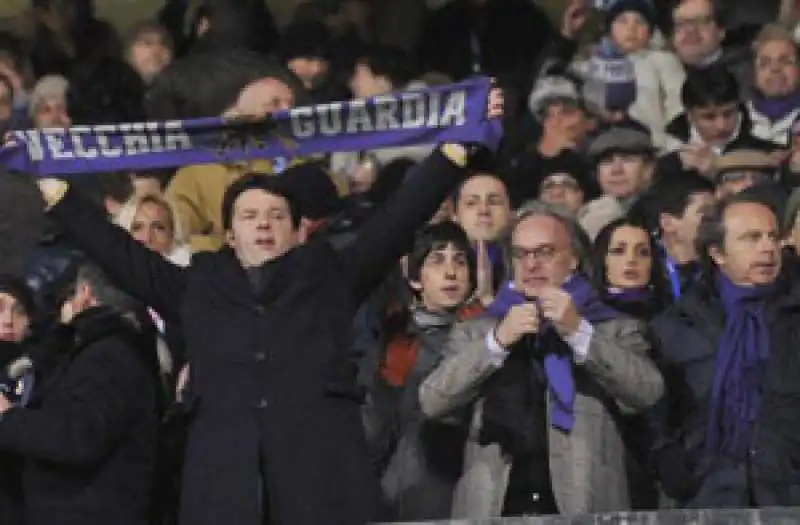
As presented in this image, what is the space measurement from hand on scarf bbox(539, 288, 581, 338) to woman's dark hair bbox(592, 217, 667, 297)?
139 cm

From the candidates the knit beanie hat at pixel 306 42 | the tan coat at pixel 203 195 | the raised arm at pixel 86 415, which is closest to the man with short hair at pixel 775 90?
the knit beanie hat at pixel 306 42

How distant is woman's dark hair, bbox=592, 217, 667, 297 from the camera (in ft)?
41.4

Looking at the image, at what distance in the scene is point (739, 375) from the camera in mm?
11328

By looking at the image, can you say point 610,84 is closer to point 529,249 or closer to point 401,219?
point 529,249

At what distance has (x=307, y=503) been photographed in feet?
34.6

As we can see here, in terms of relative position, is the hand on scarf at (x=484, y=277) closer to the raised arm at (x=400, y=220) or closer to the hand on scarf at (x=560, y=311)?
the hand on scarf at (x=560, y=311)

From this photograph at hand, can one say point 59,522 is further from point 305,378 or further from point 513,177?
point 513,177

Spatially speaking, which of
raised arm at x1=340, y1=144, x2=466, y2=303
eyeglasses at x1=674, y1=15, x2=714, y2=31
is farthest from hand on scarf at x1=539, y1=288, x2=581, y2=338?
eyeglasses at x1=674, y1=15, x2=714, y2=31

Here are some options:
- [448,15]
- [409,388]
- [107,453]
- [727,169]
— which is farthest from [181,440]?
[448,15]

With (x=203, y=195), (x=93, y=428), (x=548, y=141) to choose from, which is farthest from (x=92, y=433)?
(x=548, y=141)

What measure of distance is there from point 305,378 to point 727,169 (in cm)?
407

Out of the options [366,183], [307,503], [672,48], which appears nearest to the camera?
[307,503]

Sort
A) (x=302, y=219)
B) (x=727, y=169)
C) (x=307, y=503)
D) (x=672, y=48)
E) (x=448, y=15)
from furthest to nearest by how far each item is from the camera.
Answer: (x=448, y=15)
(x=672, y=48)
(x=727, y=169)
(x=302, y=219)
(x=307, y=503)

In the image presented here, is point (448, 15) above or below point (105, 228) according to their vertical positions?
above
